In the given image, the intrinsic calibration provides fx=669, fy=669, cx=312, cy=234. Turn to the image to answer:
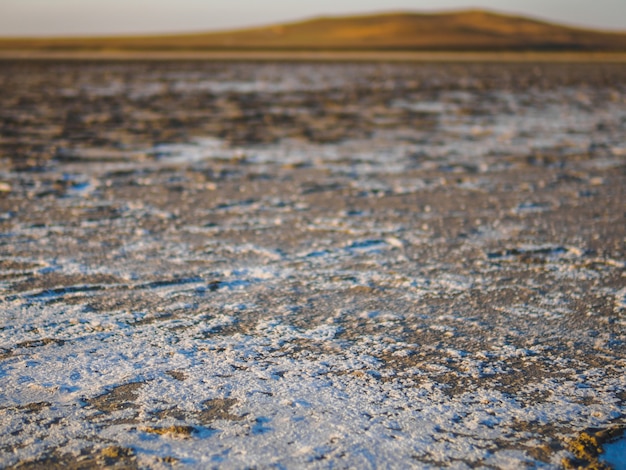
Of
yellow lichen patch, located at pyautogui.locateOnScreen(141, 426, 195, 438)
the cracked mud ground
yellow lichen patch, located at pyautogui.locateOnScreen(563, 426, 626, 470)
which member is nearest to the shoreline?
the cracked mud ground

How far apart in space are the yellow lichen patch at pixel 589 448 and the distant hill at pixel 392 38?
70.0 meters

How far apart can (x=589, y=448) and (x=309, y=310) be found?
5.16 ft

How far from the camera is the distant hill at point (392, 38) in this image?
76.3 m

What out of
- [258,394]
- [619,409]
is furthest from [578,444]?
[258,394]

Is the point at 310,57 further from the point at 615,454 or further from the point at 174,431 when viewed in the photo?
the point at 615,454

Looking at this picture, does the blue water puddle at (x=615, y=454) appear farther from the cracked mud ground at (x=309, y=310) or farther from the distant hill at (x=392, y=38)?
the distant hill at (x=392, y=38)

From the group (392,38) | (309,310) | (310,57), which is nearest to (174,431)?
(309,310)

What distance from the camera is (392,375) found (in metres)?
2.76

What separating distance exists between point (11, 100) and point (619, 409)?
1609 cm

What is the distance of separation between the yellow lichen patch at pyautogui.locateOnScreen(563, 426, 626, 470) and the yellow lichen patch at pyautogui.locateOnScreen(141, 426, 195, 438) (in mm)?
1259

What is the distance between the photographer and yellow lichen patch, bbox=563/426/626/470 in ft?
7.10

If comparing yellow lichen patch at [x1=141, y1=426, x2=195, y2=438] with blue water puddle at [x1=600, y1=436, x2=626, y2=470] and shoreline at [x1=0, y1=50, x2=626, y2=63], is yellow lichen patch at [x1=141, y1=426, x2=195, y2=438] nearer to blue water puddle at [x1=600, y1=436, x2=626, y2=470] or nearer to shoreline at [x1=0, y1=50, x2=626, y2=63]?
blue water puddle at [x1=600, y1=436, x2=626, y2=470]

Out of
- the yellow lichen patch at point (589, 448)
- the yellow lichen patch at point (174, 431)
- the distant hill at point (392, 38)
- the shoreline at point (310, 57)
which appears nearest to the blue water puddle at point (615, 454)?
the yellow lichen patch at point (589, 448)

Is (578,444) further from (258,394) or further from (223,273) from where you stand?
(223,273)
